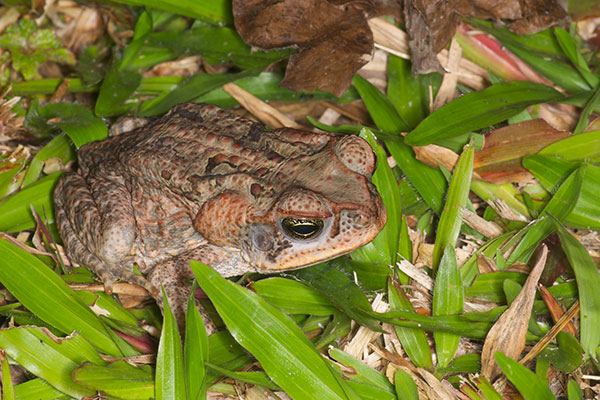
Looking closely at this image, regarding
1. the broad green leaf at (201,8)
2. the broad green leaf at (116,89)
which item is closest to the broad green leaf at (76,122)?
the broad green leaf at (116,89)

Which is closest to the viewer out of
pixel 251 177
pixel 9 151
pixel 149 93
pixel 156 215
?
pixel 251 177

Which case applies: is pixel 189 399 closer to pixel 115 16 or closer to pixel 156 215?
pixel 156 215

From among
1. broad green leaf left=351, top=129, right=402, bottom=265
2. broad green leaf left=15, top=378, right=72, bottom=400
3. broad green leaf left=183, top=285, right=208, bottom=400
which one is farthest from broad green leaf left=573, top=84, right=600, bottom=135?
broad green leaf left=15, top=378, right=72, bottom=400

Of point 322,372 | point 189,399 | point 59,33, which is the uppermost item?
point 59,33

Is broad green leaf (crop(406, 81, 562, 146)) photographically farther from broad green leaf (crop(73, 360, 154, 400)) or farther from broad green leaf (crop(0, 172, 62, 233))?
broad green leaf (crop(0, 172, 62, 233))

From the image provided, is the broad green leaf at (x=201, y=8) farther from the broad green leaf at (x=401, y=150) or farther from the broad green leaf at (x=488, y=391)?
the broad green leaf at (x=488, y=391)

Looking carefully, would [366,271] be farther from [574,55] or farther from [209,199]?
[574,55]

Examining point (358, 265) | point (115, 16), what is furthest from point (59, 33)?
point (358, 265)
